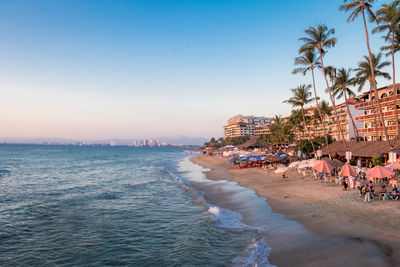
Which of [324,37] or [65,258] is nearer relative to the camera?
[65,258]

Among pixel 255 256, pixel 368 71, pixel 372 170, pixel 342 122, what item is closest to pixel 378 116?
pixel 368 71

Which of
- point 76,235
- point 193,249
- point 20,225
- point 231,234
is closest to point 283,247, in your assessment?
point 231,234

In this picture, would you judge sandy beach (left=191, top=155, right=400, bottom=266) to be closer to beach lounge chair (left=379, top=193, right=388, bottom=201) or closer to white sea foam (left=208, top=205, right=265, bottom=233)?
beach lounge chair (left=379, top=193, right=388, bottom=201)

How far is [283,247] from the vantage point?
10.1m

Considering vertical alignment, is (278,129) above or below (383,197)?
above

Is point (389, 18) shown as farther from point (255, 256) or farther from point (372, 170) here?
point (255, 256)

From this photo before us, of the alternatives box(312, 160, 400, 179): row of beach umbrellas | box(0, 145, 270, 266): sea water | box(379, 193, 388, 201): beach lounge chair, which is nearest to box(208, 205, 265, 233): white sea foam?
box(0, 145, 270, 266): sea water

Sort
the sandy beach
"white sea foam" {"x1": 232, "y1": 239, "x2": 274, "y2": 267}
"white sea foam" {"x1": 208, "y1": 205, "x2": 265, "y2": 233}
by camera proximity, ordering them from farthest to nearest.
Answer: "white sea foam" {"x1": 208, "y1": 205, "x2": 265, "y2": 233}
the sandy beach
"white sea foam" {"x1": 232, "y1": 239, "x2": 274, "y2": 267}

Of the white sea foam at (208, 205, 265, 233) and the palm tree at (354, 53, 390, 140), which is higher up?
the palm tree at (354, 53, 390, 140)

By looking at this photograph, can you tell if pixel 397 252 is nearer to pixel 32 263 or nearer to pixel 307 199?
pixel 307 199

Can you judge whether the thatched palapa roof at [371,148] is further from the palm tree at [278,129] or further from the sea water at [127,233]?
the palm tree at [278,129]

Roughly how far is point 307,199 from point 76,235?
1462 cm

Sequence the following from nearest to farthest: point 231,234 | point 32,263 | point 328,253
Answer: point 328,253, point 32,263, point 231,234

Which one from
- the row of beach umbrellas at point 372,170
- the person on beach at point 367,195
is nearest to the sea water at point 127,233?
the person on beach at point 367,195
